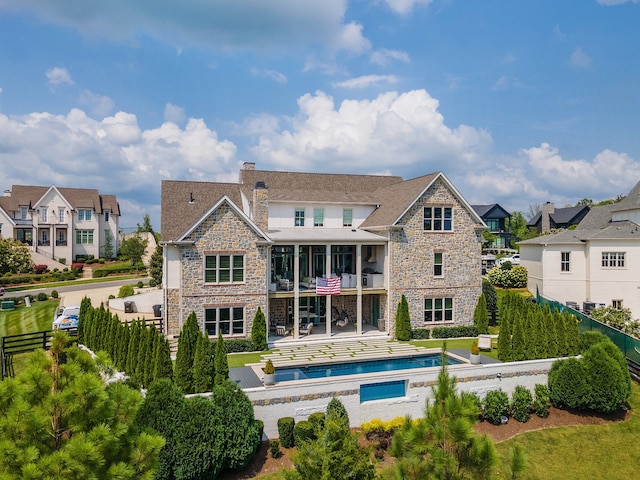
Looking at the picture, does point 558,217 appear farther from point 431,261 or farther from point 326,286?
point 326,286

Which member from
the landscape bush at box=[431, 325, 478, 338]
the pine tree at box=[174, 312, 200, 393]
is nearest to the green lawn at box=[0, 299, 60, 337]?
the pine tree at box=[174, 312, 200, 393]

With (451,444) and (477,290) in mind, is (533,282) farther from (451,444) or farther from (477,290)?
(451,444)

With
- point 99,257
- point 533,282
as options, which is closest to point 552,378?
point 533,282

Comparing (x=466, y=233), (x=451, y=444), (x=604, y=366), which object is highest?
(x=466, y=233)

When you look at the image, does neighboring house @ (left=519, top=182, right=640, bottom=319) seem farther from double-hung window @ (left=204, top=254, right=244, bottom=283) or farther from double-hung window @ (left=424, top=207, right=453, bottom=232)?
double-hung window @ (left=204, top=254, right=244, bottom=283)

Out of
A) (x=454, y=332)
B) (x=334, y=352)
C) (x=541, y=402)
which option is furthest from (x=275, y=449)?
(x=454, y=332)
